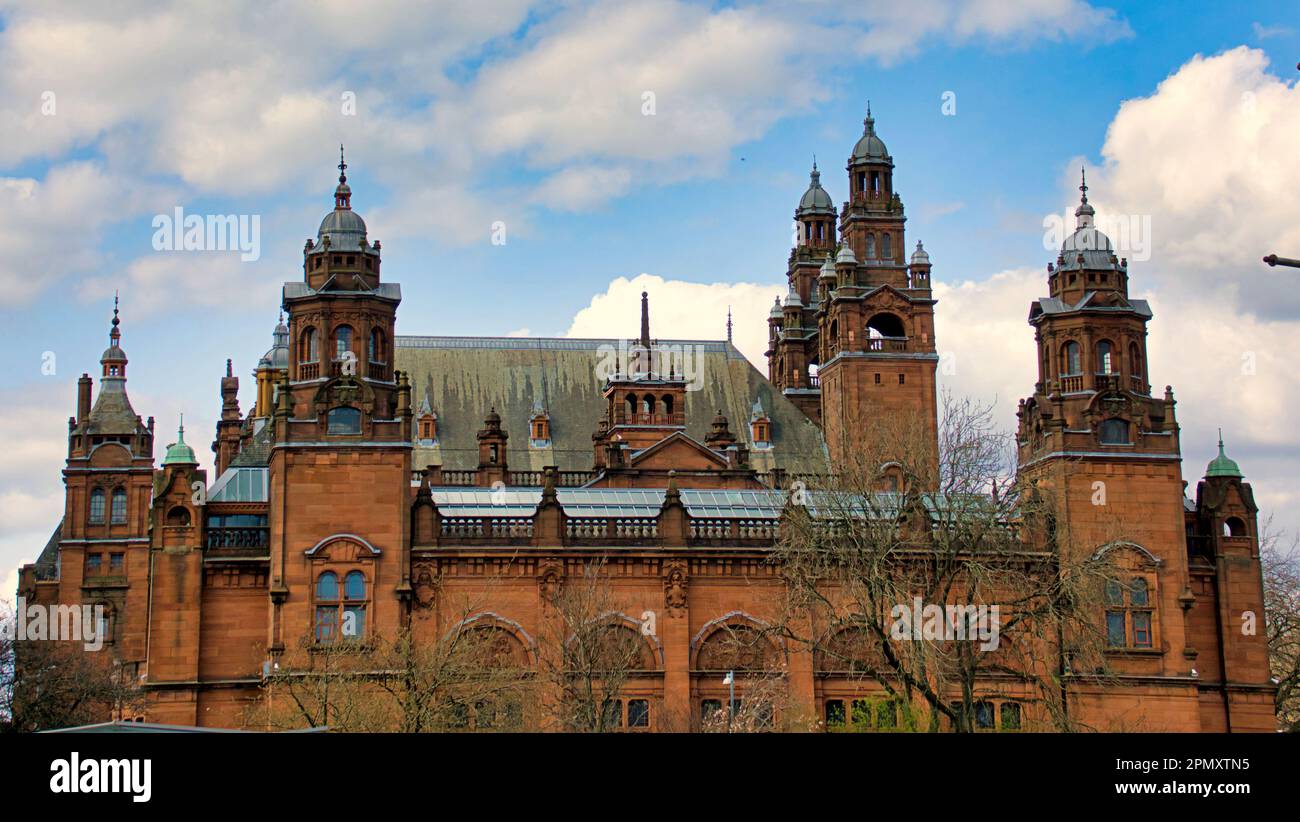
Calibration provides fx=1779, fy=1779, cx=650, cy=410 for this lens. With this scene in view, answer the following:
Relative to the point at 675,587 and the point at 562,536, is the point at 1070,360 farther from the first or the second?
the point at 562,536

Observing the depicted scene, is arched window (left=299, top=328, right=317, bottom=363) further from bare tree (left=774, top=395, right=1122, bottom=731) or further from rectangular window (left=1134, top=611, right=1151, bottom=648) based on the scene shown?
rectangular window (left=1134, top=611, right=1151, bottom=648)

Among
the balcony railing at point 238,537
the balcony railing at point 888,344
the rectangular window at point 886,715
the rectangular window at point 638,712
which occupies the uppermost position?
the balcony railing at point 888,344

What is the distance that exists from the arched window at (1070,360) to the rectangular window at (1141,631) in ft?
34.1

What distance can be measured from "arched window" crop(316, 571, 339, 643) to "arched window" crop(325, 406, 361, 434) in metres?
5.33

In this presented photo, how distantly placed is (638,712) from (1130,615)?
1911 cm

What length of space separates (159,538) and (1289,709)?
180ft

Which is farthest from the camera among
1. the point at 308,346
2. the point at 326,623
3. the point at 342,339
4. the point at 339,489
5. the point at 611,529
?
the point at 308,346

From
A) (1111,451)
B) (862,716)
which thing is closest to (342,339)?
(862,716)

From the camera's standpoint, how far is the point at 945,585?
5925 cm

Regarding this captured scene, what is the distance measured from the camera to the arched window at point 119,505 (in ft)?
388

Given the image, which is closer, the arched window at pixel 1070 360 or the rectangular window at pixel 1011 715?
the rectangular window at pixel 1011 715

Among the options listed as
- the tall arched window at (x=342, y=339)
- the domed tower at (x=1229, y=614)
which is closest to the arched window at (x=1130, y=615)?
the domed tower at (x=1229, y=614)

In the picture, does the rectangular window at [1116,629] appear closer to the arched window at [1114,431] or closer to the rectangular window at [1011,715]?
the rectangular window at [1011,715]

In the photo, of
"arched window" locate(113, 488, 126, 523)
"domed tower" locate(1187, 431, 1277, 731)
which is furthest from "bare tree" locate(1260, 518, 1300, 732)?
"arched window" locate(113, 488, 126, 523)
